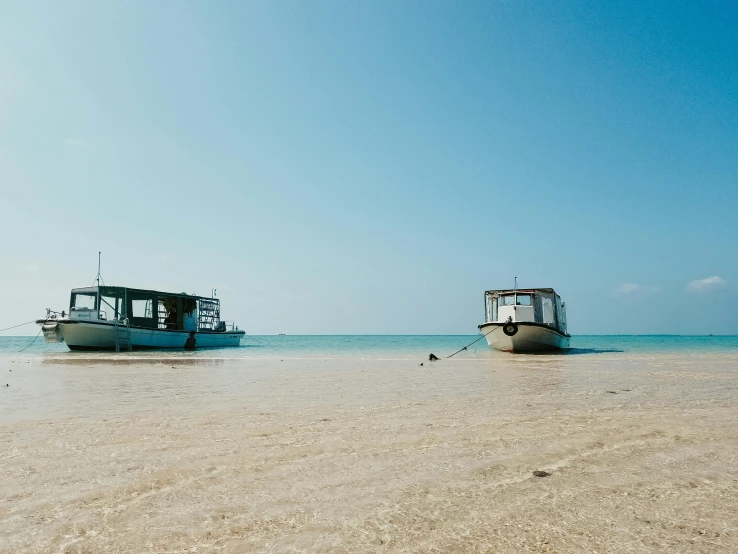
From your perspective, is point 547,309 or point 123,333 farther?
point 123,333

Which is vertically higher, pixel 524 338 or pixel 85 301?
pixel 85 301

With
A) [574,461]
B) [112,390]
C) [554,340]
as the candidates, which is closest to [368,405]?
[574,461]

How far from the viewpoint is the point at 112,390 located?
11102mm

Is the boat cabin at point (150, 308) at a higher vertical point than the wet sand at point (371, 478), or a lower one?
higher

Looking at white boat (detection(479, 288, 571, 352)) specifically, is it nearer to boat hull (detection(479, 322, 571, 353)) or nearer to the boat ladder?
boat hull (detection(479, 322, 571, 353))

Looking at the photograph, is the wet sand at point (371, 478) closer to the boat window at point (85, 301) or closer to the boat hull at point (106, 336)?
the boat hull at point (106, 336)

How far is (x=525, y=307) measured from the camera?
3095cm

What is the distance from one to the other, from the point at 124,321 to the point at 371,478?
3586 cm

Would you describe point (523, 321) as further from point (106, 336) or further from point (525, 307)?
point (106, 336)

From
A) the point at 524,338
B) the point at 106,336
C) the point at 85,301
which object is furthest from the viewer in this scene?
the point at 85,301

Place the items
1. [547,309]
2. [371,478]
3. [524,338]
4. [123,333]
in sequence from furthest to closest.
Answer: [123,333]
[547,309]
[524,338]
[371,478]

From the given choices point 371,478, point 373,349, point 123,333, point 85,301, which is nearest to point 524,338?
point 373,349

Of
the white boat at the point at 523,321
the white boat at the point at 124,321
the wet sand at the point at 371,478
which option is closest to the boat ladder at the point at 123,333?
the white boat at the point at 124,321

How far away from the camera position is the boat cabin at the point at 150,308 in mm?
34375
